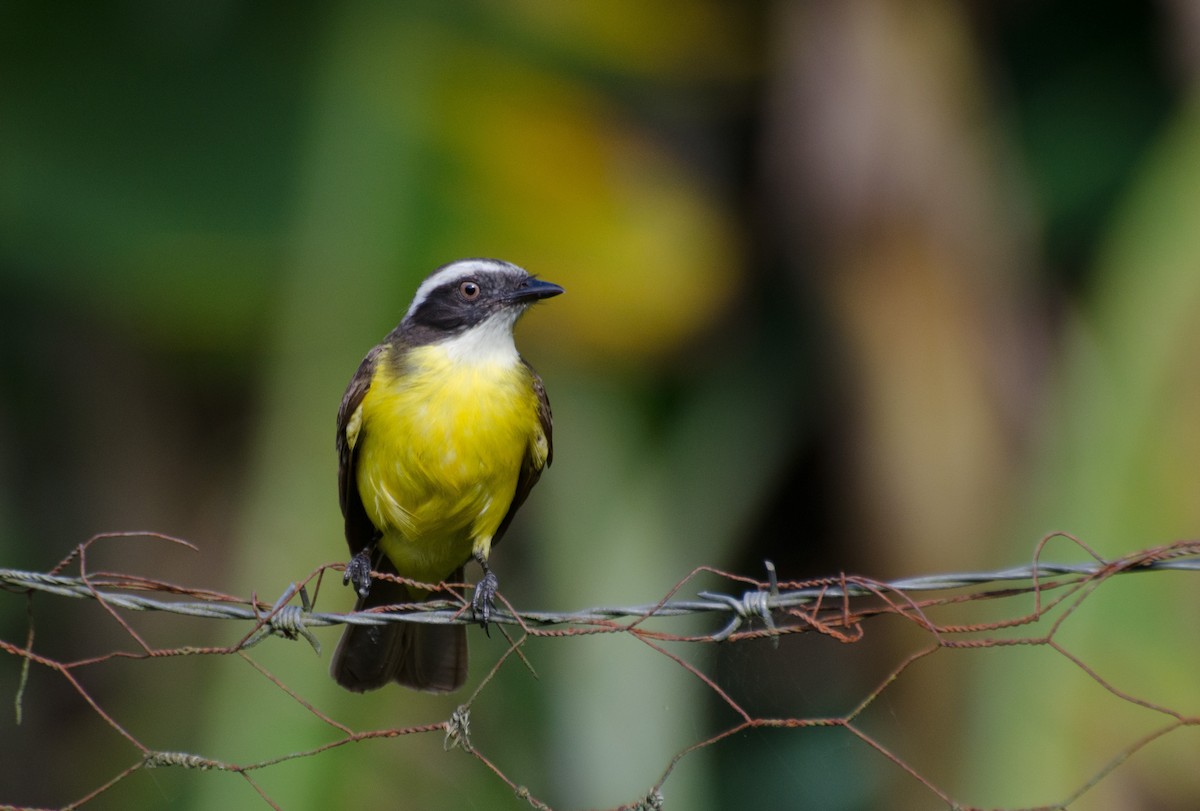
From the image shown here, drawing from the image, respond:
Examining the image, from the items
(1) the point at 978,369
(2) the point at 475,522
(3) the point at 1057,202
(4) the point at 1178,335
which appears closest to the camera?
(2) the point at 475,522

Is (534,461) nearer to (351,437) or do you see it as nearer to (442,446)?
(442,446)

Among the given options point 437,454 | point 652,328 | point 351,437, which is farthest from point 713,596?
point 652,328

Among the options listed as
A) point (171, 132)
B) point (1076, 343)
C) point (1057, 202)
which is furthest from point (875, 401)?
point (171, 132)

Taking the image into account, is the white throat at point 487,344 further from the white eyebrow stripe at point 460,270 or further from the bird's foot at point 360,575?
the bird's foot at point 360,575

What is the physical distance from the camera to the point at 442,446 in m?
4.28

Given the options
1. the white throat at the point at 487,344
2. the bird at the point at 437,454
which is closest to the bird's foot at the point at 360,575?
the bird at the point at 437,454

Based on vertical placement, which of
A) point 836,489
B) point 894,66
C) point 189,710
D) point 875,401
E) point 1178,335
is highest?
point 894,66

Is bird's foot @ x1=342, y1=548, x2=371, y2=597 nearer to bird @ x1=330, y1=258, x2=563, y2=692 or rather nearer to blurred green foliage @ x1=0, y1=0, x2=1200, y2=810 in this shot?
bird @ x1=330, y1=258, x2=563, y2=692

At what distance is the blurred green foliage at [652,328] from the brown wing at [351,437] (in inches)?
11.6

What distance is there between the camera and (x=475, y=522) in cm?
450

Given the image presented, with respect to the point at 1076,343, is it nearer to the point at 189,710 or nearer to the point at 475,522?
the point at 475,522

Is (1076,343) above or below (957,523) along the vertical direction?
above

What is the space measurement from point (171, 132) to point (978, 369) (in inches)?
138

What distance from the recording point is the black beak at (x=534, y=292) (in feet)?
15.1
